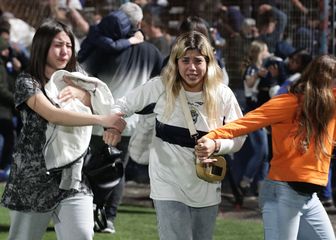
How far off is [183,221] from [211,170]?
369 millimetres

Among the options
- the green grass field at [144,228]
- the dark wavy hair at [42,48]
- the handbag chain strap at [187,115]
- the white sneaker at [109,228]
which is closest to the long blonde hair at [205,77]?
the handbag chain strap at [187,115]

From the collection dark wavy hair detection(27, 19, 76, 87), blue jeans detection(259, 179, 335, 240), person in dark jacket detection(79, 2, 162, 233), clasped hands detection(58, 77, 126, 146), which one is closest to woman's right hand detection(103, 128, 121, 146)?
clasped hands detection(58, 77, 126, 146)

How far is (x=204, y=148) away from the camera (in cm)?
555

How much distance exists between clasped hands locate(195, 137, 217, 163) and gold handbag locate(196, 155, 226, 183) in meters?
0.03

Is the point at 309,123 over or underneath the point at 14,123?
over

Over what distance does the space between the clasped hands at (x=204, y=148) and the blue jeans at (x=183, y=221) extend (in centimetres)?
38

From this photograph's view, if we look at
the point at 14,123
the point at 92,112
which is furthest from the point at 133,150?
the point at 14,123

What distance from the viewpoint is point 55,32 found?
6.09m

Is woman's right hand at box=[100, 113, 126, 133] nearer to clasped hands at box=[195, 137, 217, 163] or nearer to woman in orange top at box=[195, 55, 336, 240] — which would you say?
clasped hands at box=[195, 137, 217, 163]

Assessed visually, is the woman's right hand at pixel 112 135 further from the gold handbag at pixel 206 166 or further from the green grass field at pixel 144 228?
the green grass field at pixel 144 228

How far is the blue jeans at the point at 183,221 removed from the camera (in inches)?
227

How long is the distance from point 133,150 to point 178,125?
1.48ft

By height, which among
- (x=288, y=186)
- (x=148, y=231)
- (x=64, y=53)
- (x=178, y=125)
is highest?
(x=64, y=53)

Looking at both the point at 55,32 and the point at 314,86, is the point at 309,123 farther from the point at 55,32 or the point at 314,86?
the point at 55,32
